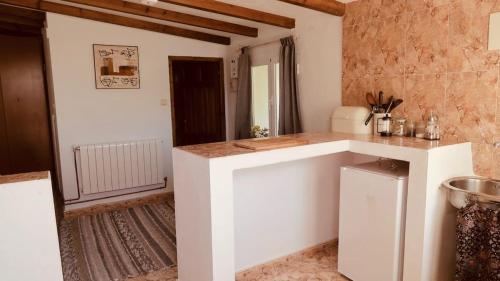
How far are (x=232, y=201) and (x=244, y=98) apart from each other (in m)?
2.56

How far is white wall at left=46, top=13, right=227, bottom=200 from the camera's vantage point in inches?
148

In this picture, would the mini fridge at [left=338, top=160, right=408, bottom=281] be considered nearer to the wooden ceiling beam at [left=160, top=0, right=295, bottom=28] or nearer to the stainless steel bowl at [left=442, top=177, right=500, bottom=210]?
the stainless steel bowl at [left=442, top=177, right=500, bottom=210]

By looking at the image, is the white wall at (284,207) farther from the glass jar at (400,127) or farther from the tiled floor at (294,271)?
the glass jar at (400,127)

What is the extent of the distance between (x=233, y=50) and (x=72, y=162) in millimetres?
2411

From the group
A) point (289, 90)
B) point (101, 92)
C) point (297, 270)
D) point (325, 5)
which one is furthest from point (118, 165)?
point (325, 5)

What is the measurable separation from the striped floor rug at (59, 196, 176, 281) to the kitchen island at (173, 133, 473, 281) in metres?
0.66

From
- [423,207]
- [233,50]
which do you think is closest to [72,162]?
[233,50]

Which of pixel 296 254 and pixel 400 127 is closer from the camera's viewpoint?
pixel 400 127

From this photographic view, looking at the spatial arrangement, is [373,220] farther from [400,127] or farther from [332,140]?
[400,127]

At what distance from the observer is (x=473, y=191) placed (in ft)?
6.66

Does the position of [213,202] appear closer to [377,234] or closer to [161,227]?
[377,234]

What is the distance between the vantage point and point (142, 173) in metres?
4.22

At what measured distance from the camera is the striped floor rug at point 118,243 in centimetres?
266

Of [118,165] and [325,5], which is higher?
[325,5]
